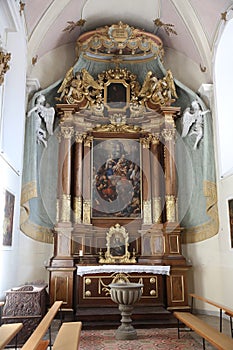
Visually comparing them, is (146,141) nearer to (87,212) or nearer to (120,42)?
(87,212)

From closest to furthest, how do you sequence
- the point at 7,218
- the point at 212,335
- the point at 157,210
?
the point at 212,335 < the point at 7,218 < the point at 157,210

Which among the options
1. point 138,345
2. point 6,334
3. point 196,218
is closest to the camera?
point 6,334

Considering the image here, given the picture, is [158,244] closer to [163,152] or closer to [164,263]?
[164,263]

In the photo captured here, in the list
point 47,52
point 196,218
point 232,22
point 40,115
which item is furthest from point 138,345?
point 47,52

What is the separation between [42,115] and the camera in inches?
374

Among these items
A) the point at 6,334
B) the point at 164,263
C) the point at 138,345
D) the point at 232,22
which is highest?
the point at 232,22

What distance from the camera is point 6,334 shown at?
4.13 meters

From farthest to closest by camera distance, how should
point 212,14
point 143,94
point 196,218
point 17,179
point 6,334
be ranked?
point 143,94, point 196,218, point 212,14, point 17,179, point 6,334

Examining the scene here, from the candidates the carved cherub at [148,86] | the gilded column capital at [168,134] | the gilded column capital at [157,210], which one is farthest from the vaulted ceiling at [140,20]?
the gilded column capital at [157,210]

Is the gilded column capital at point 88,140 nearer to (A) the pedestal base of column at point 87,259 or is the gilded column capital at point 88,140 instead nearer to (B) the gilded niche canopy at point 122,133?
(B) the gilded niche canopy at point 122,133

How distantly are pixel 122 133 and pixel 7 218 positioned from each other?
4.12 metres

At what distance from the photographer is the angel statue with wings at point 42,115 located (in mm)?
9359

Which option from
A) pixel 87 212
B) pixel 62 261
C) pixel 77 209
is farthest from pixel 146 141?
pixel 62 261

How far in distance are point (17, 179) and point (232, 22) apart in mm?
5802
